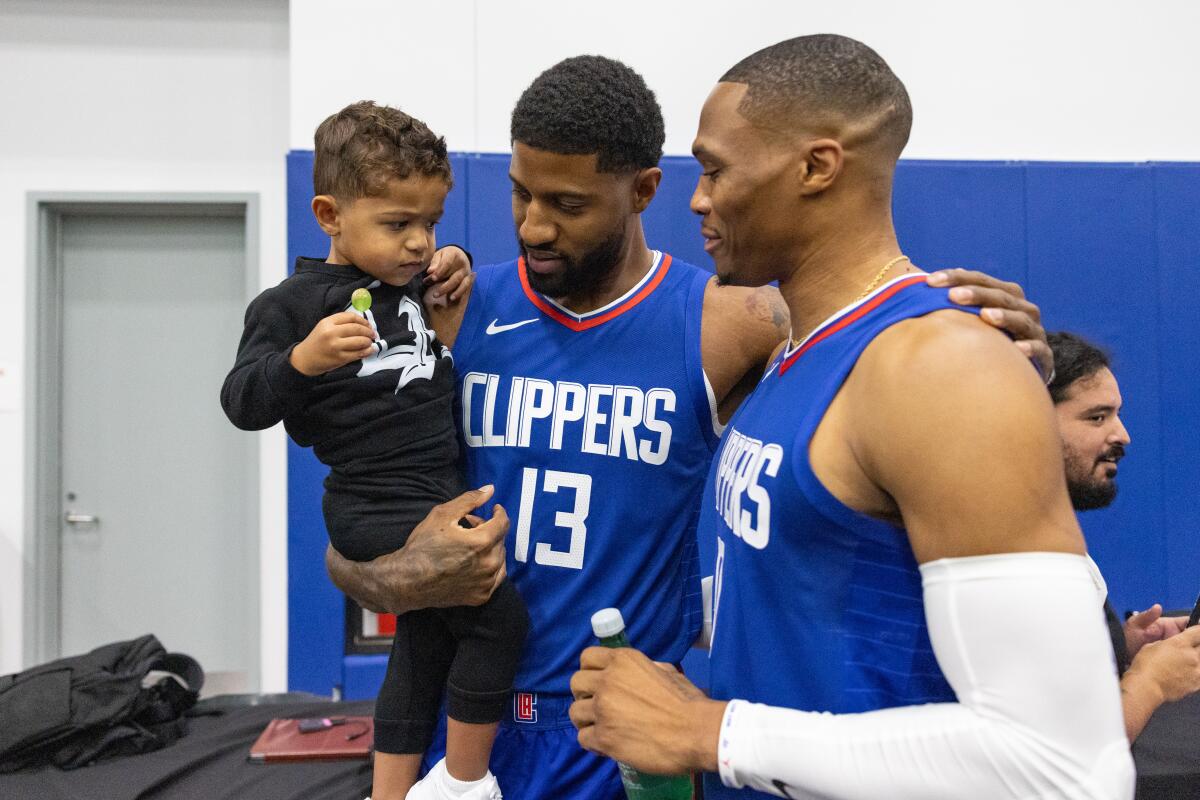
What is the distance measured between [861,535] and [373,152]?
93 cm

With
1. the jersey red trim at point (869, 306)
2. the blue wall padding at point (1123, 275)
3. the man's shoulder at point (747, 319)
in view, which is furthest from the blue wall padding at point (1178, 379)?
the jersey red trim at point (869, 306)

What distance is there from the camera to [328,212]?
145 cm

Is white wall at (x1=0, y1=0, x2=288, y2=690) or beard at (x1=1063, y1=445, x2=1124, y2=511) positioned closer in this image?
beard at (x1=1063, y1=445, x2=1124, y2=511)

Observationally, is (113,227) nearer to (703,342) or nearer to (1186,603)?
Result: (703,342)

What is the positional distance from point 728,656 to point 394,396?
64 cm

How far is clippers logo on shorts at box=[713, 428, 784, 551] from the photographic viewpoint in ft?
2.98

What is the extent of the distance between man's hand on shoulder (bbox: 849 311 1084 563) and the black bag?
7.04 feet

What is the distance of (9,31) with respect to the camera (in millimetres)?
3881

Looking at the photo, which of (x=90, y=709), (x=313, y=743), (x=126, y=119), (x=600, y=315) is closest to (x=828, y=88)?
(x=600, y=315)

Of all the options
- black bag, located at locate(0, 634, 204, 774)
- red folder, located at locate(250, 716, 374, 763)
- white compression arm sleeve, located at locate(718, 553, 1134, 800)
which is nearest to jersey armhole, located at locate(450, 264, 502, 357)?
white compression arm sleeve, located at locate(718, 553, 1134, 800)

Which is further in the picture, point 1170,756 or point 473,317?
point 1170,756

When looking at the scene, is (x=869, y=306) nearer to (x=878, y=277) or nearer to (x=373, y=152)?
(x=878, y=277)

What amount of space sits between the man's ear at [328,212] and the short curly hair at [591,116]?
1.07 feet

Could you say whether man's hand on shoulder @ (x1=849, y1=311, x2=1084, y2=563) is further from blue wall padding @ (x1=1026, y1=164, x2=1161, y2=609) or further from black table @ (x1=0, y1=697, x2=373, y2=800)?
blue wall padding @ (x1=1026, y1=164, x2=1161, y2=609)
